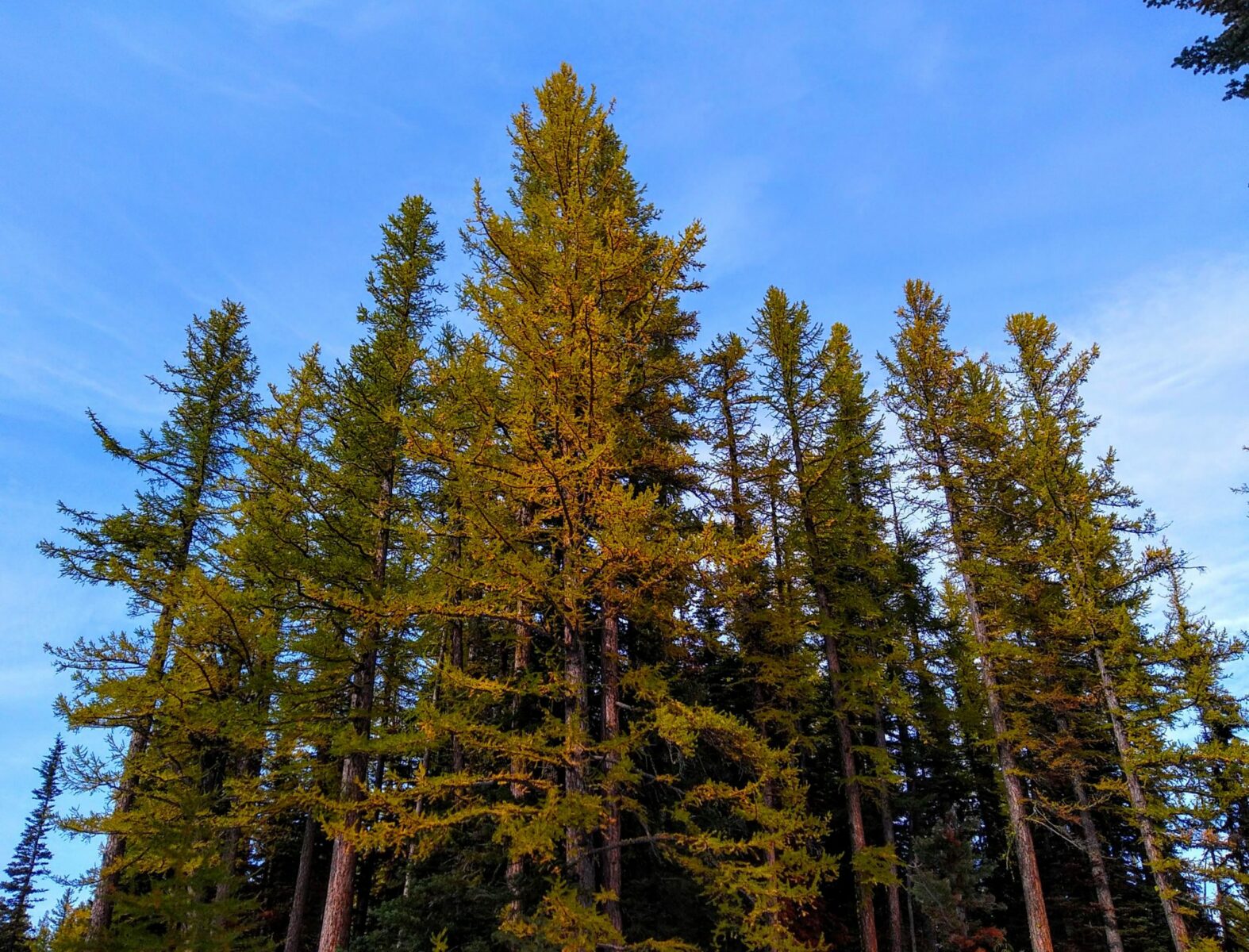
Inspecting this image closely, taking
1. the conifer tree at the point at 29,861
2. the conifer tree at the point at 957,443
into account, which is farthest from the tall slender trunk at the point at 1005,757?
the conifer tree at the point at 29,861

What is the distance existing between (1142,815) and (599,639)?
473 inches

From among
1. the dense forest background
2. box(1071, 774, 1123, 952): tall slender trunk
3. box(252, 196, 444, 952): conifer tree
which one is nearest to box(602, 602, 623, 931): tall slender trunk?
the dense forest background

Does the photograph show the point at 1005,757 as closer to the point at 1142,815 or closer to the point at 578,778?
the point at 1142,815

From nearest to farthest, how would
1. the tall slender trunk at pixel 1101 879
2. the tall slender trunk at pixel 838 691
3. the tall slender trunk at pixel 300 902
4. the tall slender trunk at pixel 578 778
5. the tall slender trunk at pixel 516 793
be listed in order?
the tall slender trunk at pixel 578 778 → the tall slender trunk at pixel 516 793 → the tall slender trunk at pixel 838 691 → the tall slender trunk at pixel 300 902 → the tall slender trunk at pixel 1101 879

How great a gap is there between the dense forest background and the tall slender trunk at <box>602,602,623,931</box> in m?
0.06

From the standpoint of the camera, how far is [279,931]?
836 inches

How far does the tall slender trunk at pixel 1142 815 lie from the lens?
12.9 meters

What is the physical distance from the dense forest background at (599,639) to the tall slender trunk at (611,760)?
0.19 feet

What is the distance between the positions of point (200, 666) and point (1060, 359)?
20.7 metres

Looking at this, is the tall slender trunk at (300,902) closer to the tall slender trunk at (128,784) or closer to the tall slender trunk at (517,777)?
the tall slender trunk at (128,784)

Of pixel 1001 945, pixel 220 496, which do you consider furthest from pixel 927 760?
pixel 220 496

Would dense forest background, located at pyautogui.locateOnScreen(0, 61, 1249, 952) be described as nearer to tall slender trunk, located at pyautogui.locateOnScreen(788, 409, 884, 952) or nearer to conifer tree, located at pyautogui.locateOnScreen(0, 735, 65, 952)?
tall slender trunk, located at pyautogui.locateOnScreen(788, 409, 884, 952)

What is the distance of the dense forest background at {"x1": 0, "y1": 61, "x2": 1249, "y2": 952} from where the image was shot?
8.31m

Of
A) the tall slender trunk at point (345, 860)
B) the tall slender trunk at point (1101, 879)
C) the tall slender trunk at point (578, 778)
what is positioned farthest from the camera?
the tall slender trunk at point (1101, 879)
